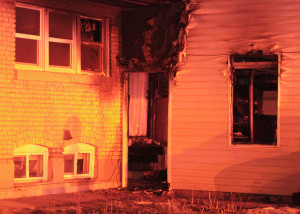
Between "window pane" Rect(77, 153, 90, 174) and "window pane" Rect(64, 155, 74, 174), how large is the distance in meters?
0.18

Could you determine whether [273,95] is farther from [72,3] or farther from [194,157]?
[72,3]

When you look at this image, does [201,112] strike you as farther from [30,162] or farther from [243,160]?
[30,162]

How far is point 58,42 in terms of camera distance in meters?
13.2

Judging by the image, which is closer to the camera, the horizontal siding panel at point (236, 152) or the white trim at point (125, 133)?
the horizontal siding panel at point (236, 152)

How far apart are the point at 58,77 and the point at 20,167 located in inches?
84.7

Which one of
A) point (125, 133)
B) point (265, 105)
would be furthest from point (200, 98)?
point (125, 133)

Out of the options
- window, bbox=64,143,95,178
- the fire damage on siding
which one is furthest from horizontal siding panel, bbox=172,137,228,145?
window, bbox=64,143,95,178

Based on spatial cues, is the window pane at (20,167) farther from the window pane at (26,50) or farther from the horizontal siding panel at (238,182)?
the horizontal siding panel at (238,182)

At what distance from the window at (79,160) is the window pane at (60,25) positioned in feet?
8.32

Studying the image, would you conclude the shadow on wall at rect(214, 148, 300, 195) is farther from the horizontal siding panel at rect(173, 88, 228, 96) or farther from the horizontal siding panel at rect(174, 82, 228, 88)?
the horizontal siding panel at rect(174, 82, 228, 88)

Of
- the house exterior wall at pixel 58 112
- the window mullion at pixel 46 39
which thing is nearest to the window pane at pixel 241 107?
the house exterior wall at pixel 58 112

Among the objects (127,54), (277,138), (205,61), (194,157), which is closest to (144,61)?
(127,54)

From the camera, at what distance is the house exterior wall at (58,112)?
1220 centimetres

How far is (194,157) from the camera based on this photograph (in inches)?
502
